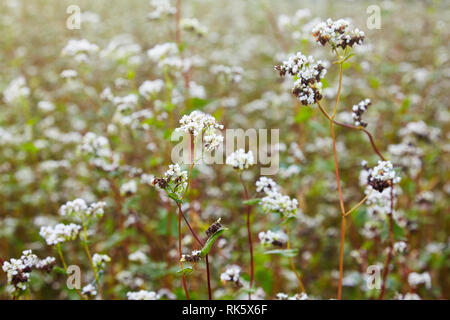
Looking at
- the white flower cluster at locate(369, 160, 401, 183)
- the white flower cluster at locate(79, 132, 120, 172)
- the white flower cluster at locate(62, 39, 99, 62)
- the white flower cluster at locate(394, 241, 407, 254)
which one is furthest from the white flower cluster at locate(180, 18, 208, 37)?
Result: the white flower cluster at locate(394, 241, 407, 254)

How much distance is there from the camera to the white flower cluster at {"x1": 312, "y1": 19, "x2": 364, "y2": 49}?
1.86m

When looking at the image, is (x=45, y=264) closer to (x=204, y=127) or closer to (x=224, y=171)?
(x=204, y=127)

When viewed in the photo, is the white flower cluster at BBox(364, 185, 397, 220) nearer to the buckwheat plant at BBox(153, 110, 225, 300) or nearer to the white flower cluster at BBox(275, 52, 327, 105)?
the white flower cluster at BBox(275, 52, 327, 105)

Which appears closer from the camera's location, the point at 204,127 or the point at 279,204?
the point at 204,127

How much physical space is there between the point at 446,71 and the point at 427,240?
290 cm

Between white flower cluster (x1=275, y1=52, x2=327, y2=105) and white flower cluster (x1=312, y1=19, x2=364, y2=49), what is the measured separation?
5.0 inches

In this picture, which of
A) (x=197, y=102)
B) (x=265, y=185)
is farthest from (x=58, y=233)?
(x=197, y=102)

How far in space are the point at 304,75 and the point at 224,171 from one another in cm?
300

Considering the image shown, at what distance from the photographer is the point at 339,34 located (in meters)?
1.87

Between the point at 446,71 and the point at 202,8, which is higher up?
the point at 202,8
